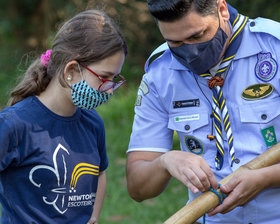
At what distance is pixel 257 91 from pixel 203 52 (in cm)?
34

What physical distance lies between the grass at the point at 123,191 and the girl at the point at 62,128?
114 centimetres

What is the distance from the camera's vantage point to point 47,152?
2.75 metres

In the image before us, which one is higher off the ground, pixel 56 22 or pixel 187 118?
pixel 187 118

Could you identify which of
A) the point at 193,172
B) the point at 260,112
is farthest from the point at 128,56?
the point at 193,172

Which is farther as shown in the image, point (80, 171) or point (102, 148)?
point (102, 148)

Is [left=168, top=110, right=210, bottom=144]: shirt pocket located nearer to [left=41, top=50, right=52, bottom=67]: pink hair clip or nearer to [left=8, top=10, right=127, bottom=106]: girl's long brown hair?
[left=8, top=10, right=127, bottom=106]: girl's long brown hair

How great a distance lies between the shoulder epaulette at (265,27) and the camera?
2645 mm

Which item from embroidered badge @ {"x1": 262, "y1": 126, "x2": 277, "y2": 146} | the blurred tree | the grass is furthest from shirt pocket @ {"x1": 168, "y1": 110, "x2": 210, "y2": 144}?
the blurred tree

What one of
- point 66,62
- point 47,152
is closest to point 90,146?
point 47,152

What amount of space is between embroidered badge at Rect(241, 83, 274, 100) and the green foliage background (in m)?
1.10

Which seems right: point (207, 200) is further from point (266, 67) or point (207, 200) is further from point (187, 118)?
point (266, 67)

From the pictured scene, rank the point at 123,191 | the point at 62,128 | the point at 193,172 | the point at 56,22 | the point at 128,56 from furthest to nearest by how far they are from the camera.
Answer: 1. the point at 56,22
2. the point at 128,56
3. the point at 123,191
4. the point at 62,128
5. the point at 193,172

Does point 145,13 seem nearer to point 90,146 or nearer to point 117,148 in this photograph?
point 117,148

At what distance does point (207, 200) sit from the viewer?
2.44 meters
